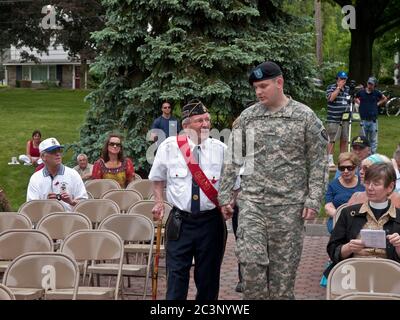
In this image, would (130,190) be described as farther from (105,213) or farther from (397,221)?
(397,221)

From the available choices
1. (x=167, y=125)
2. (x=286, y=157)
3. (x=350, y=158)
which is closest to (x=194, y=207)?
(x=286, y=157)

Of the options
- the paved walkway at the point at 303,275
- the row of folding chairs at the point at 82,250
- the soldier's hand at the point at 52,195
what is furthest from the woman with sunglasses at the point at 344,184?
the soldier's hand at the point at 52,195

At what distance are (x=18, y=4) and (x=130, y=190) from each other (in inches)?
1288

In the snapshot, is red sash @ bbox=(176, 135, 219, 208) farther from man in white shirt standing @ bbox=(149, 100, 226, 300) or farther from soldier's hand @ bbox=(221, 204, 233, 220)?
soldier's hand @ bbox=(221, 204, 233, 220)

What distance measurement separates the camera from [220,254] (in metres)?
7.17

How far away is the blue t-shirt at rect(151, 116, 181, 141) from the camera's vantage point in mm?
15562

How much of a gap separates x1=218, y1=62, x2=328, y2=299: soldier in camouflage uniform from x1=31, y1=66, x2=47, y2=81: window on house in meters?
70.9

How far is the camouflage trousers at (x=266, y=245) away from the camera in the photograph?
6.23 m

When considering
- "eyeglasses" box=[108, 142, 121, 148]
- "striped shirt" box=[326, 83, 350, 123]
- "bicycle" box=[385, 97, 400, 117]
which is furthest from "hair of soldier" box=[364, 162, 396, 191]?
"bicycle" box=[385, 97, 400, 117]

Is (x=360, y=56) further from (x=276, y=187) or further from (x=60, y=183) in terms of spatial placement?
(x=276, y=187)

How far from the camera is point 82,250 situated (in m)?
8.29
